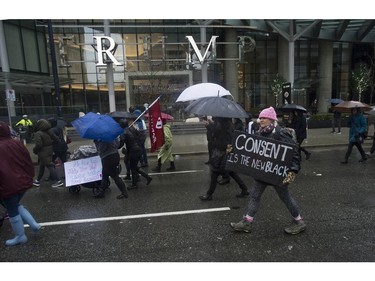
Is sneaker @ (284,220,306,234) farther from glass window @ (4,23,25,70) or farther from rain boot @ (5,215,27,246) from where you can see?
glass window @ (4,23,25,70)

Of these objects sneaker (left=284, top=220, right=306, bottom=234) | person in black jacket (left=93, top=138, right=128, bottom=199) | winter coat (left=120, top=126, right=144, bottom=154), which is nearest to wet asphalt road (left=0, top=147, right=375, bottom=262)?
sneaker (left=284, top=220, right=306, bottom=234)

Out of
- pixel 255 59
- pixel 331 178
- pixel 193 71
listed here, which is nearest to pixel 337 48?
pixel 255 59

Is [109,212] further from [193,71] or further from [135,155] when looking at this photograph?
[193,71]

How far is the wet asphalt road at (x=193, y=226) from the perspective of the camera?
3793 mm

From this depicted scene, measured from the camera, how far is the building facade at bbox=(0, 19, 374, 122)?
23.0 meters

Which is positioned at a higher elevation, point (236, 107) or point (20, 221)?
point (236, 107)

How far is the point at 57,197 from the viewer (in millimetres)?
6551

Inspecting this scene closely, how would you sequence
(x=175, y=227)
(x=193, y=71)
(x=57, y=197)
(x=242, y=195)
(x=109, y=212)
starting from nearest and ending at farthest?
(x=175, y=227) < (x=109, y=212) < (x=242, y=195) < (x=57, y=197) < (x=193, y=71)

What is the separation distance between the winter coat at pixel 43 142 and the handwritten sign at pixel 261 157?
16.2 feet

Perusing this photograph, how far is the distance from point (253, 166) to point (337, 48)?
35.4 meters

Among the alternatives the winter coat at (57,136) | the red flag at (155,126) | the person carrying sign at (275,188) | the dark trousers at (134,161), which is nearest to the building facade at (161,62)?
the winter coat at (57,136)

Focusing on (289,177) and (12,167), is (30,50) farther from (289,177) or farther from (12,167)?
(289,177)

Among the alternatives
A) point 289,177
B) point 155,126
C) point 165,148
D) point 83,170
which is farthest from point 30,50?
point 289,177

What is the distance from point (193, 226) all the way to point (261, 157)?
59.0 inches
